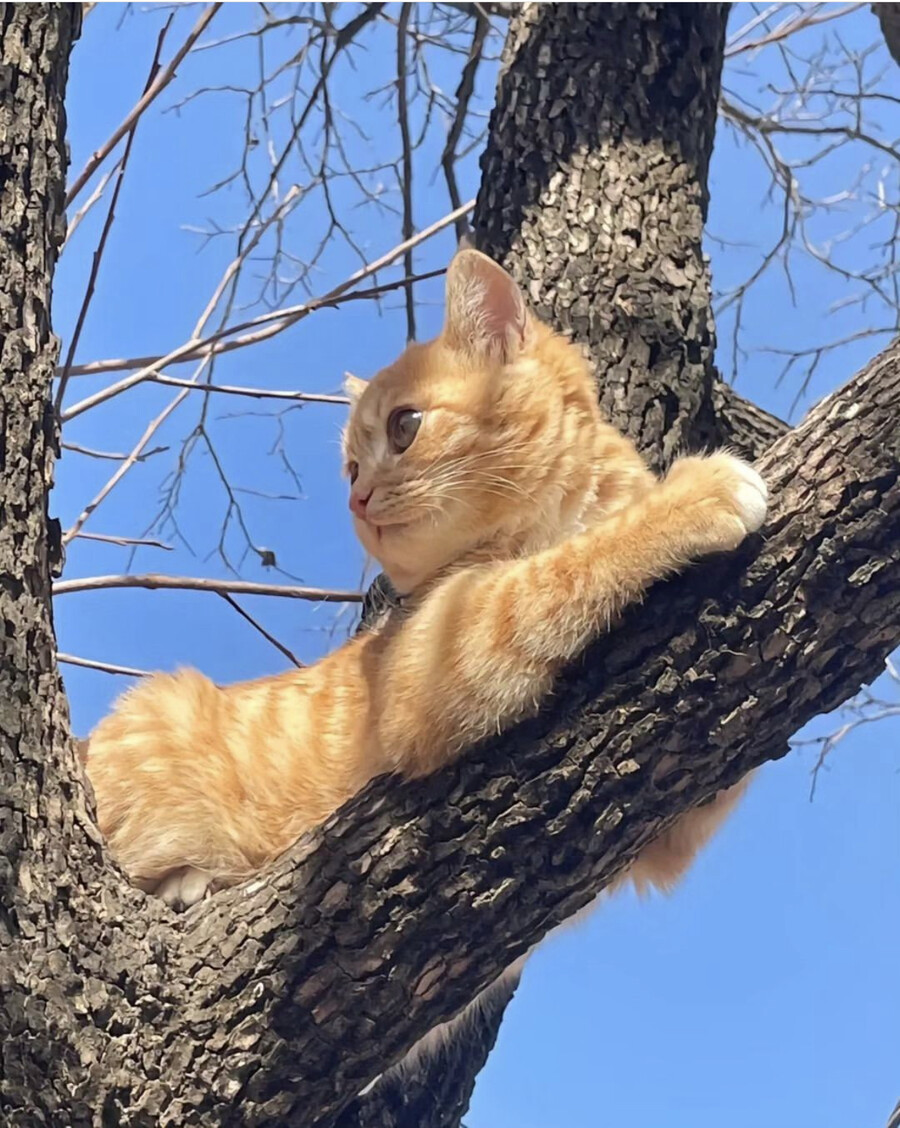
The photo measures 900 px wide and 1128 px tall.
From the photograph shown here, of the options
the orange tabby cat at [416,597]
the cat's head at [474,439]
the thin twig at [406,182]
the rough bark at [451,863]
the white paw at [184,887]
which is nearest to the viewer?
the rough bark at [451,863]

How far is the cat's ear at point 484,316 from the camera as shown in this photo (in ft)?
6.80

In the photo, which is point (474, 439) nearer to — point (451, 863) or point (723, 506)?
point (723, 506)

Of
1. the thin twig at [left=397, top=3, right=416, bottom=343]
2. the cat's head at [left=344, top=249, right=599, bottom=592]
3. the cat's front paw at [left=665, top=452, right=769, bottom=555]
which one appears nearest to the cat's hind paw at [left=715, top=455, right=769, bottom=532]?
the cat's front paw at [left=665, top=452, right=769, bottom=555]

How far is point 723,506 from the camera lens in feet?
4.56

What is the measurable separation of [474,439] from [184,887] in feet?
2.93

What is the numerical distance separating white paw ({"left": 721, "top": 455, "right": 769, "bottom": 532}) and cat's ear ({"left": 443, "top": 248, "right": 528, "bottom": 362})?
762 mm

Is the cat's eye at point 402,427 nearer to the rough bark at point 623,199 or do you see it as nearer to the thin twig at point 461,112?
the rough bark at point 623,199

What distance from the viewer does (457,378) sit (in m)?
2.05

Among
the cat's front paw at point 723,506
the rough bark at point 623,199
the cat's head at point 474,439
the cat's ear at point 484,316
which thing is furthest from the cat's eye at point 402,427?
the cat's front paw at point 723,506

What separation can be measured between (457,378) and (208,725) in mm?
784

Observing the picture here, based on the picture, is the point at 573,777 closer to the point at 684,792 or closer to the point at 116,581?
the point at 684,792

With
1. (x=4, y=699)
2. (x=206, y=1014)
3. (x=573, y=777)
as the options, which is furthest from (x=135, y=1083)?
(x=573, y=777)

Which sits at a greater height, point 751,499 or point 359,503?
point 359,503

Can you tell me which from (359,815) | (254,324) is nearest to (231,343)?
(254,324)
